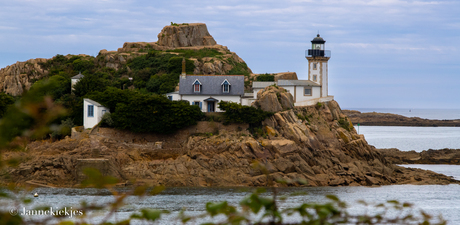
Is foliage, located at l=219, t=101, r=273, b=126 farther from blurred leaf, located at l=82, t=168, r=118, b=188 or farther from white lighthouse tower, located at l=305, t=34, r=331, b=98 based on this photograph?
blurred leaf, located at l=82, t=168, r=118, b=188

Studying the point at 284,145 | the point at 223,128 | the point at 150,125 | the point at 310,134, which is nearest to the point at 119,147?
the point at 150,125

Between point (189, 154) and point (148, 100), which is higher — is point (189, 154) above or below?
below

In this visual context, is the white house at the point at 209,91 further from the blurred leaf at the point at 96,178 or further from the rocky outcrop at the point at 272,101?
the blurred leaf at the point at 96,178

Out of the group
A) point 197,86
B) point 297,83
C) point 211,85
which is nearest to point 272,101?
point 211,85

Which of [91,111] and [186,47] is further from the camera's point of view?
[186,47]

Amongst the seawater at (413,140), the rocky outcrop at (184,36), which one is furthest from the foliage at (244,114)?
the seawater at (413,140)

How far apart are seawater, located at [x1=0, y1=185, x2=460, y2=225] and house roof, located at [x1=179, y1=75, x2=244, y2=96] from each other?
39.9 ft

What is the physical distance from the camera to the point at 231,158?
3472cm

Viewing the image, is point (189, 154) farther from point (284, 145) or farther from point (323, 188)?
point (323, 188)

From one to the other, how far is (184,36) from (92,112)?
3673cm

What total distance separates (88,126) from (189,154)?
8.11 meters

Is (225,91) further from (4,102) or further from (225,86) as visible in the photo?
(4,102)

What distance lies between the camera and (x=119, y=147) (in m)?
35.7

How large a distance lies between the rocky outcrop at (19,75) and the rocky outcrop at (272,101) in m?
28.9
